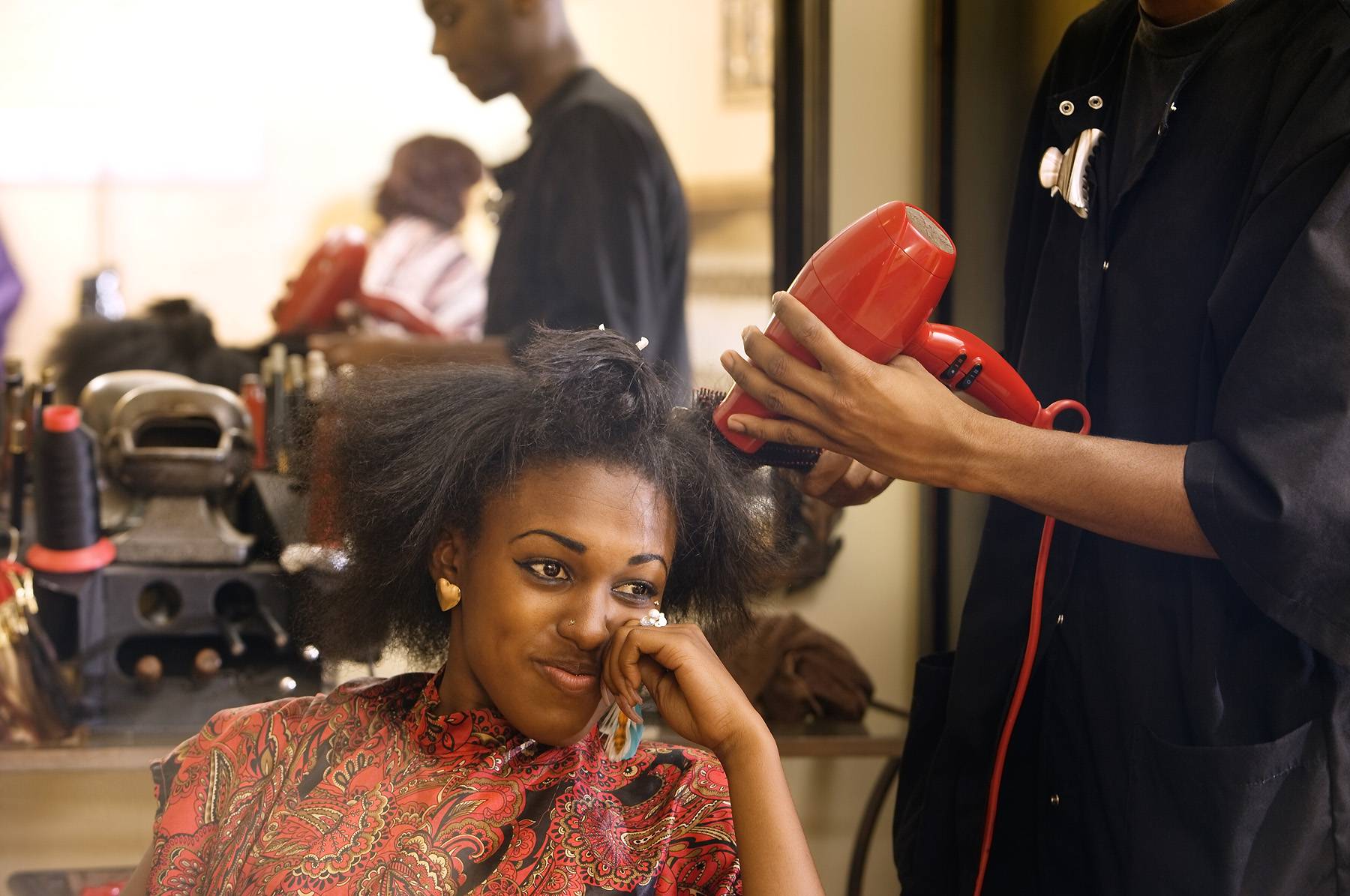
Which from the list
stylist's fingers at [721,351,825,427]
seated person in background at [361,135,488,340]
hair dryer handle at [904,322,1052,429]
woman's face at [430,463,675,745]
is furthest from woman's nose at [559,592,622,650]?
seated person in background at [361,135,488,340]

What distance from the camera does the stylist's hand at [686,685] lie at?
43.4 inches

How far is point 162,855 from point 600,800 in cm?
44

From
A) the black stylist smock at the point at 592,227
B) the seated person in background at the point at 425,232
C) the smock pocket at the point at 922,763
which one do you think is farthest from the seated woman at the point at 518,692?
the seated person in background at the point at 425,232

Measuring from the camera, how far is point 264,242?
7.57 ft

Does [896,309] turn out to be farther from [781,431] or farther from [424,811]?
[424,811]

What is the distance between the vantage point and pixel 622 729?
120cm

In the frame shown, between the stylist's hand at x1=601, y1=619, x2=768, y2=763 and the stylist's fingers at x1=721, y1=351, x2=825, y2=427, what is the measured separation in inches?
8.6

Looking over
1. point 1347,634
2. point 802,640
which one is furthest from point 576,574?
point 802,640

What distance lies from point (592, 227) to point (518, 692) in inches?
46.8

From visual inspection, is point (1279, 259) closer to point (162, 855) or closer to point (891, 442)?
point (891, 442)

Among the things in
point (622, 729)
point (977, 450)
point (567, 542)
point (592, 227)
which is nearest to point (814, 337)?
point (977, 450)

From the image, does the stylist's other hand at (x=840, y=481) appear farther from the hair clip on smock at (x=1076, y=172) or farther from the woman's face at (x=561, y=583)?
the hair clip on smock at (x=1076, y=172)

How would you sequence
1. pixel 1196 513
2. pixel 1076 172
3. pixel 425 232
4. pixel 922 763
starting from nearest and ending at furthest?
pixel 1196 513 < pixel 1076 172 < pixel 922 763 < pixel 425 232

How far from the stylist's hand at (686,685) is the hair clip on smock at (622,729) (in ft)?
0.11
